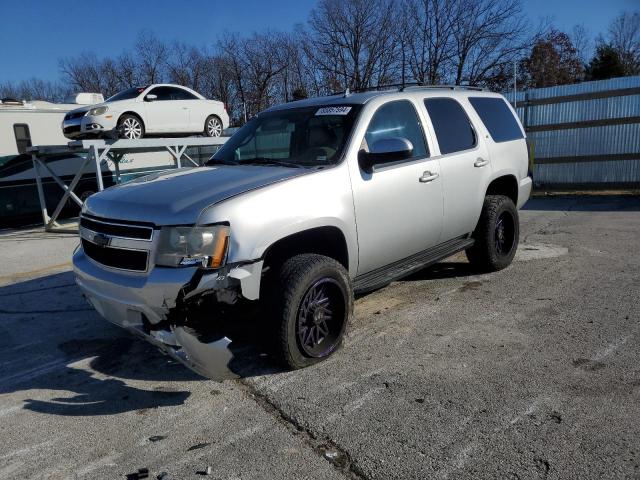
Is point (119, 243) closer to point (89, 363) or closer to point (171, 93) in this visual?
point (89, 363)

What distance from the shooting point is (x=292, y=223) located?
3.31 meters

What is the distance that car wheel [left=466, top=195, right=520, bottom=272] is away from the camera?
532cm

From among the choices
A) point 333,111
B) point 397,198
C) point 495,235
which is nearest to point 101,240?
point 333,111

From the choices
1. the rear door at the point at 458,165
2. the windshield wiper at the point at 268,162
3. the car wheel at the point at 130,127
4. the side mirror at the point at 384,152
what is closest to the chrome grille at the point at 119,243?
the windshield wiper at the point at 268,162

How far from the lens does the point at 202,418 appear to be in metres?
3.07

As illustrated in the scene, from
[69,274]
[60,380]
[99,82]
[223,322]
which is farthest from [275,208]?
[99,82]

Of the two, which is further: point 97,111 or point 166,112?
point 166,112

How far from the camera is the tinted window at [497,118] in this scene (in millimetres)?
5473

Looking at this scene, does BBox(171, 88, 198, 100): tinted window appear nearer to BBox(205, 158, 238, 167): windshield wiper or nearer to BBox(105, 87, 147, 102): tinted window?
BBox(105, 87, 147, 102): tinted window

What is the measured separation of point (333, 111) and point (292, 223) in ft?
4.44

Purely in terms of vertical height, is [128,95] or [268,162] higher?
[128,95]

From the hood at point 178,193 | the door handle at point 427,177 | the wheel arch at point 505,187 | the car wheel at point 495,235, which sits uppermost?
the hood at point 178,193

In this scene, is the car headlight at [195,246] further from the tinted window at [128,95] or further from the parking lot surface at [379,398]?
the tinted window at [128,95]

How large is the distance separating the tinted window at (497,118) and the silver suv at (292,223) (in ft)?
0.70
